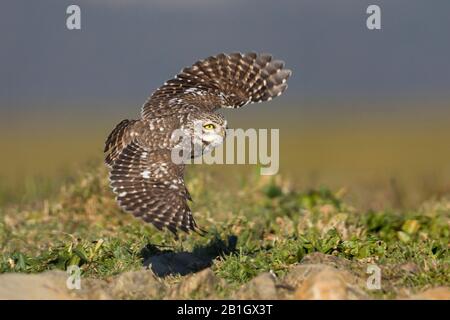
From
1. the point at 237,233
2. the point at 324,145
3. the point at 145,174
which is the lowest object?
the point at 324,145

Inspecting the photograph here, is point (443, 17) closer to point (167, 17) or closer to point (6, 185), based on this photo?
point (167, 17)

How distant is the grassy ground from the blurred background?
6011 centimetres

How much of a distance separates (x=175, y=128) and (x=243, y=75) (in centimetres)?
183

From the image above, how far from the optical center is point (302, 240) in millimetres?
10961

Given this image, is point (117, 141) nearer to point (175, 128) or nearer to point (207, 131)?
point (175, 128)

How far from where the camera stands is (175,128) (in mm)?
11219

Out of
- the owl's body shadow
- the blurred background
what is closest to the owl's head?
the owl's body shadow

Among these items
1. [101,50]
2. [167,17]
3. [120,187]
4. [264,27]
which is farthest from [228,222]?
[167,17]

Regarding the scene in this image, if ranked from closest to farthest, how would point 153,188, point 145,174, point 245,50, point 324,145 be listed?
point 153,188 < point 145,174 < point 324,145 < point 245,50

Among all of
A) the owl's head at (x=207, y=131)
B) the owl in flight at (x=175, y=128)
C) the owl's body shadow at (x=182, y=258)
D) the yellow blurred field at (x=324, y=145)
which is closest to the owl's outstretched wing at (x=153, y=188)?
the owl in flight at (x=175, y=128)

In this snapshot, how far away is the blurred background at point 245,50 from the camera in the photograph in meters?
91.4

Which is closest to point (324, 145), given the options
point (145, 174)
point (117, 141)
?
point (117, 141)

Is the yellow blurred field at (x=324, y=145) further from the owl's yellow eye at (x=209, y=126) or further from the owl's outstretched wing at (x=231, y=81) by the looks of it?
the owl's yellow eye at (x=209, y=126)

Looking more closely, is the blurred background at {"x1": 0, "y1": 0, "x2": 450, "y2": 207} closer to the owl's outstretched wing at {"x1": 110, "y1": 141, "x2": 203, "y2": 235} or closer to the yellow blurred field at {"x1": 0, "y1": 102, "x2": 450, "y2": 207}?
the yellow blurred field at {"x1": 0, "y1": 102, "x2": 450, "y2": 207}
